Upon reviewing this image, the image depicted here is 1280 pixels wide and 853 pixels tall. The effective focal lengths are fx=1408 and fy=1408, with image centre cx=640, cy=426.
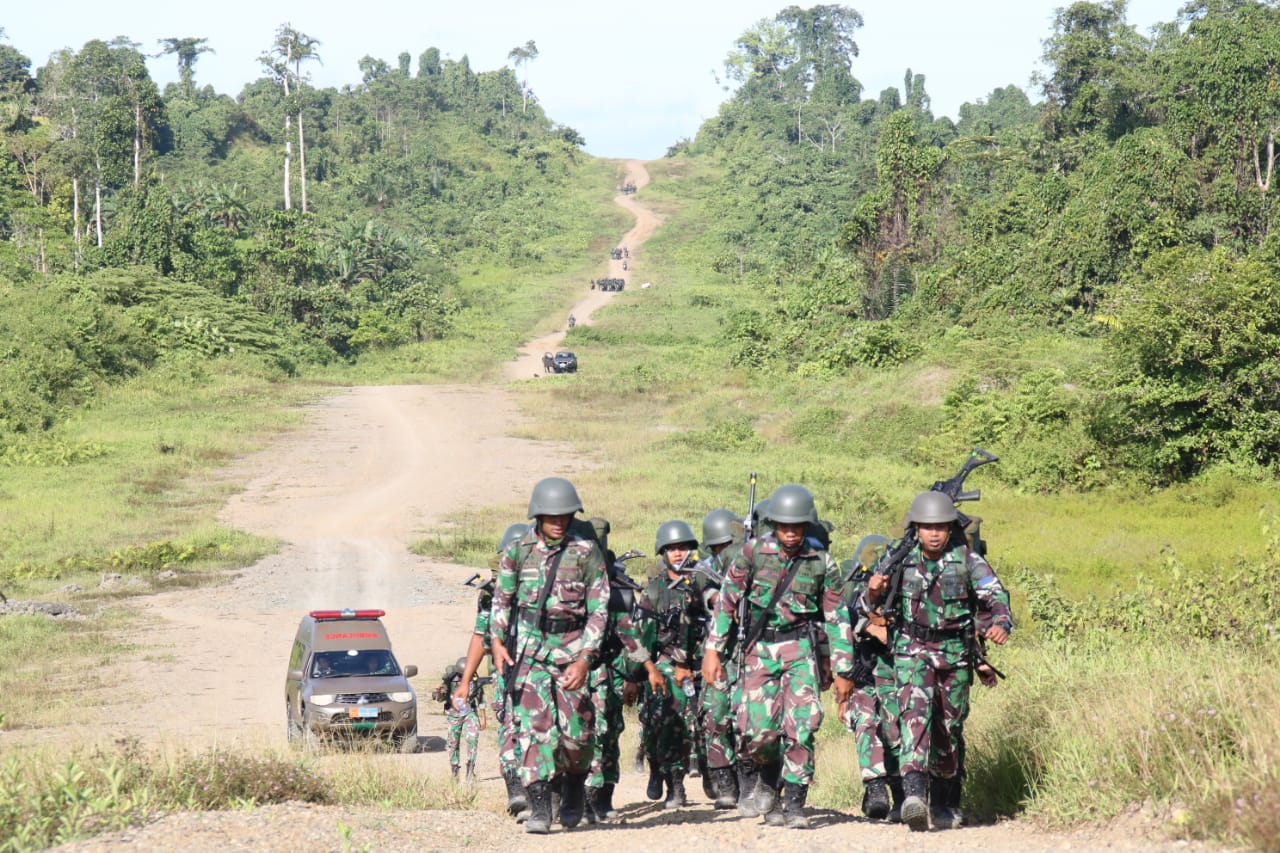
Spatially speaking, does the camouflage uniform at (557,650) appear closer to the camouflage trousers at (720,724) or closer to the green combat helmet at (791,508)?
the camouflage trousers at (720,724)

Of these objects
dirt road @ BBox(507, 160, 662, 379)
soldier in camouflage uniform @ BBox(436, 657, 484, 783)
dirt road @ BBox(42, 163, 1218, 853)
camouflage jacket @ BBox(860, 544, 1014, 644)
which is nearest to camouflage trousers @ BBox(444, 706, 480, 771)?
soldier in camouflage uniform @ BBox(436, 657, 484, 783)

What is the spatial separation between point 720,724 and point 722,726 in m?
0.02

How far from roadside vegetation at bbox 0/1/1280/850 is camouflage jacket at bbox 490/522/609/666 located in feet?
5.11

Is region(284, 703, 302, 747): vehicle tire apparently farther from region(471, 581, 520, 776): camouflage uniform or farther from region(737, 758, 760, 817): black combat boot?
region(737, 758, 760, 817): black combat boot

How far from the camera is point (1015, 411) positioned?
3098 centimetres

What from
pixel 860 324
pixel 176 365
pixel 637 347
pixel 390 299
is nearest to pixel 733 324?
pixel 637 347

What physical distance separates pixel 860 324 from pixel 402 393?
1605 cm

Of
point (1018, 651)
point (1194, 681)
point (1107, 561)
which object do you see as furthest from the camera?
point (1107, 561)

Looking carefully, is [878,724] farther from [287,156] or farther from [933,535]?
[287,156]

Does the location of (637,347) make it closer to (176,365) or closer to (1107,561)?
(176,365)

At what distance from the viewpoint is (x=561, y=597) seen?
24.6ft

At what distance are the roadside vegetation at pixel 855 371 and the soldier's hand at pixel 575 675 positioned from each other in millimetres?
1601

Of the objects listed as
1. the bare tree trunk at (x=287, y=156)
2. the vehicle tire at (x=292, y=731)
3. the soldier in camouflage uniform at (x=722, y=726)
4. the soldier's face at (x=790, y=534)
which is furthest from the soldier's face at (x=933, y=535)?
the bare tree trunk at (x=287, y=156)

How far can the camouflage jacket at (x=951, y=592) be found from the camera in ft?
23.9
